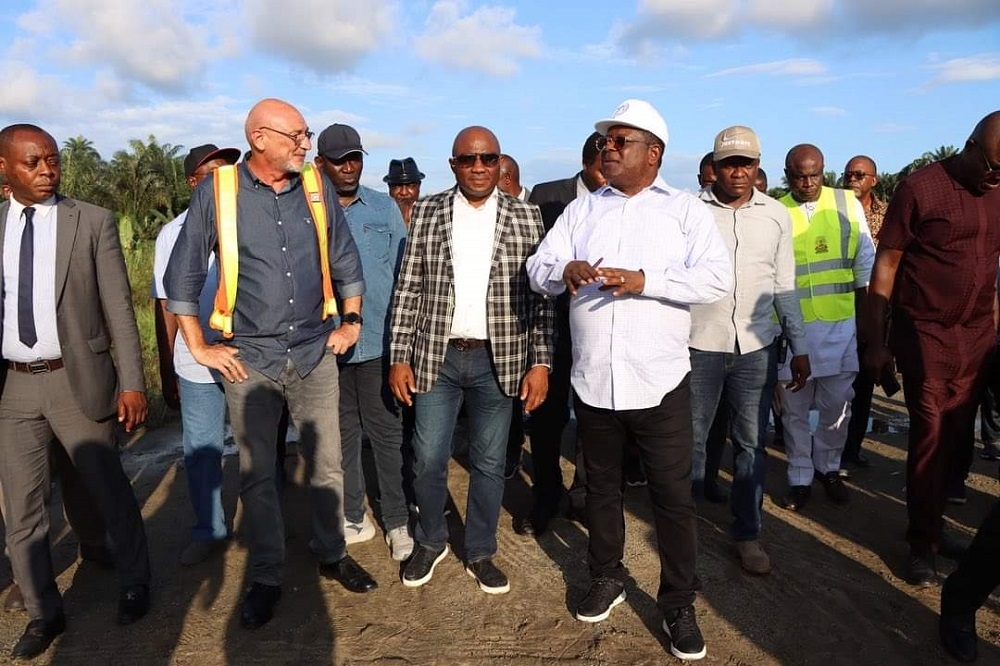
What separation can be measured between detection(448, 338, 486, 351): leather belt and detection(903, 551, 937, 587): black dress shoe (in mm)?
2452

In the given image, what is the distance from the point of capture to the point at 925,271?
3703mm

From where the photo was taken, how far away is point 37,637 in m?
3.32

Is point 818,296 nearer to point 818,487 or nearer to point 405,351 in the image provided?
point 818,487

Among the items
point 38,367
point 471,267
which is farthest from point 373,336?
point 38,367

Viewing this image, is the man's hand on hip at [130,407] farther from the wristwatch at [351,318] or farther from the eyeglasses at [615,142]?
the eyeglasses at [615,142]

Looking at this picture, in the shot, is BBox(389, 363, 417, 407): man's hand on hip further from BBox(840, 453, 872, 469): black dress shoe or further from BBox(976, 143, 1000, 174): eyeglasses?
BBox(840, 453, 872, 469): black dress shoe

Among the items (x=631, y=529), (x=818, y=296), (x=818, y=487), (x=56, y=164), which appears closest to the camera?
(x=56, y=164)

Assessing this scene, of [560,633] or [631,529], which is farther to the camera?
[631,529]

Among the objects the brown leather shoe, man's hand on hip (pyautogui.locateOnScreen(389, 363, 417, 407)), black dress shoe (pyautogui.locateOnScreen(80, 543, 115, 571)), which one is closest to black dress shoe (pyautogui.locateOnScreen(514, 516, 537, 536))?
man's hand on hip (pyautogui.locateOnScreen(389, 363, 417, 407))

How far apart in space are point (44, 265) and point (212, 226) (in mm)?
770

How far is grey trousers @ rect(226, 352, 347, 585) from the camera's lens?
11.4 feet

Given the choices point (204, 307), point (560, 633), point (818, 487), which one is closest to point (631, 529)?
point (560, 633)

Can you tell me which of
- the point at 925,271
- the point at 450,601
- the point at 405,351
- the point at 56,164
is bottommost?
the point at 450,601

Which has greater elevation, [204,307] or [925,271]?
[925,271]
